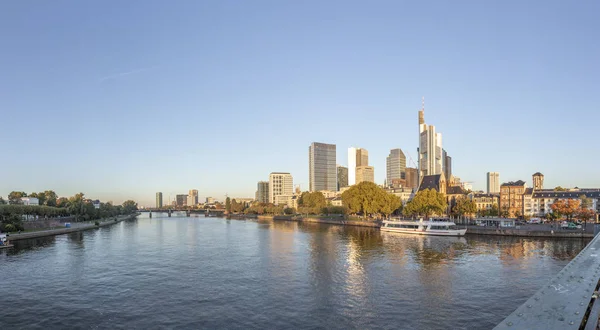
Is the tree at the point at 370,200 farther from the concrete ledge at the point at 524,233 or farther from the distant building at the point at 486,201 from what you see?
the distant building at the point at 486,201

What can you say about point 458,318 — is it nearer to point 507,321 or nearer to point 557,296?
point 557,296

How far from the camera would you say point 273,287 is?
43125 millimetres

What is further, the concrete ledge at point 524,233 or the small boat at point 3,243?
the concrete ledge at point 524,233

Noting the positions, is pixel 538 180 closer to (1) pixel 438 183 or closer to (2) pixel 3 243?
(1) pixel 438 183

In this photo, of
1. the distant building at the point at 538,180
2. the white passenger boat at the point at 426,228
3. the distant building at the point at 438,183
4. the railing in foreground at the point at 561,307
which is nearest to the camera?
the railing in foreground at the point at 561,307

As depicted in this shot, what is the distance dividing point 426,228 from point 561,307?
345 feet

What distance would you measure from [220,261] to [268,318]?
30.7m

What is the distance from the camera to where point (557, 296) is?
986cm

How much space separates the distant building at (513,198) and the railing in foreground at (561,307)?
154286mm

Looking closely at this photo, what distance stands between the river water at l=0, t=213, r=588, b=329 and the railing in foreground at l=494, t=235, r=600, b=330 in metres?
19.2

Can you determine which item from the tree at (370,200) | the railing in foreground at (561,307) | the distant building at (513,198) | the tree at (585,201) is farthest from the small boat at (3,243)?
the tree at (585,201)

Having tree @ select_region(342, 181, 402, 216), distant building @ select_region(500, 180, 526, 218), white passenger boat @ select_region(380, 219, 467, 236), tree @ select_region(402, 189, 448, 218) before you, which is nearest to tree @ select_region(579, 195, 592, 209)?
distant building @ select_region(500, 180, 526, 218)

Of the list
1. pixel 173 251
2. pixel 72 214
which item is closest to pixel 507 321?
pixel 173 251

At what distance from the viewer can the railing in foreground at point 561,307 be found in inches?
318
